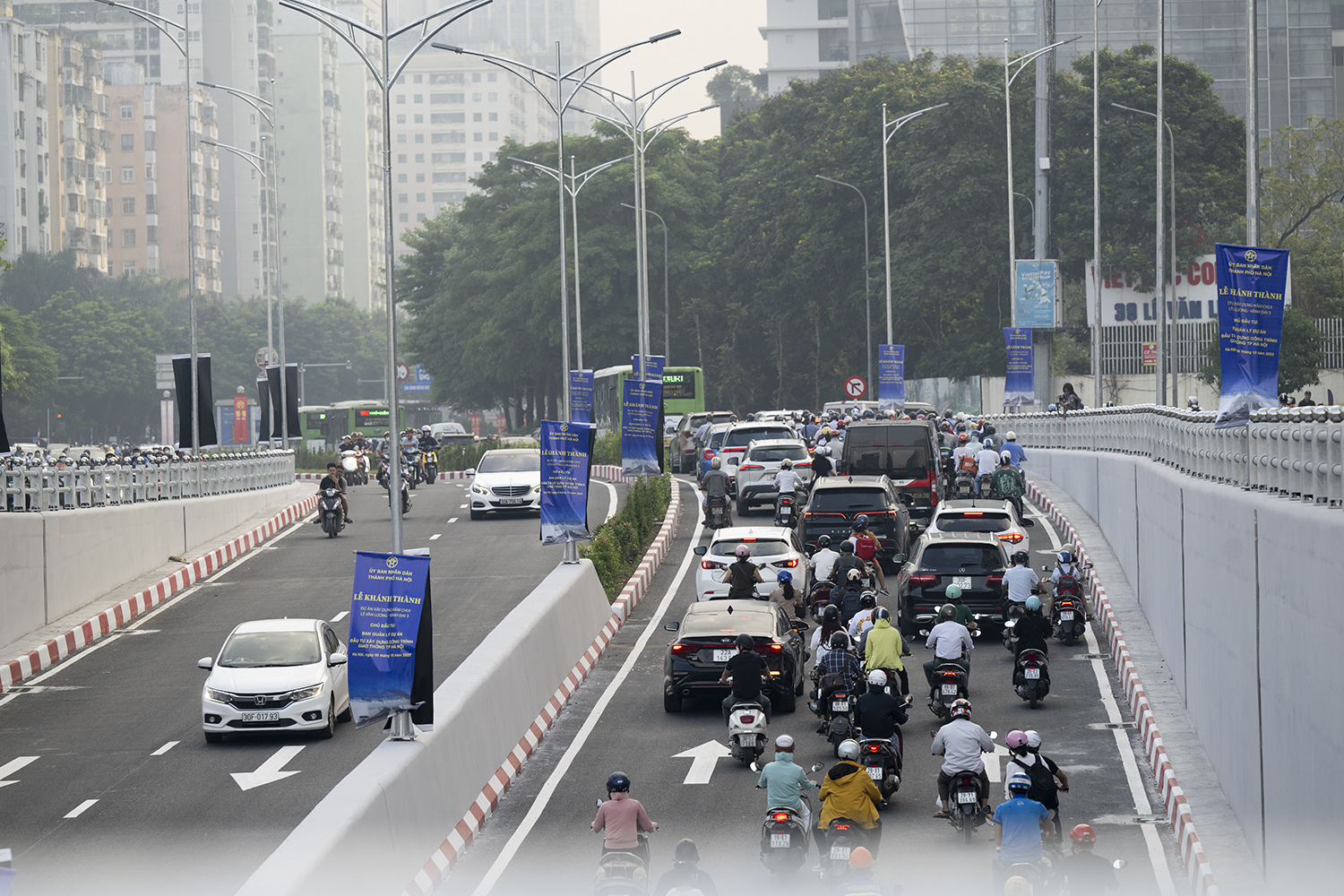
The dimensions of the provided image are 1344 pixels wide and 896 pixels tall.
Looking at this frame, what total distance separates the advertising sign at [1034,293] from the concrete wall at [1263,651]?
26357mm

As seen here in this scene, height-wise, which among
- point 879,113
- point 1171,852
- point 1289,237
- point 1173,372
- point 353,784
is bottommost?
point 1171,852

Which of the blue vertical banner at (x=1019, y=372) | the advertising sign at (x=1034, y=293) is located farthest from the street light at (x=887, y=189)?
the blue vertical banner at (x=1019, y=372)

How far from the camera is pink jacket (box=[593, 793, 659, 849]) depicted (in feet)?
39.1

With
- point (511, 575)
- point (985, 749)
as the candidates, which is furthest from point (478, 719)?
point (511, 575)

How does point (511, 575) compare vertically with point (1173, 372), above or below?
below

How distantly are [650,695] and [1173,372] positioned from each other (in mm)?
26992

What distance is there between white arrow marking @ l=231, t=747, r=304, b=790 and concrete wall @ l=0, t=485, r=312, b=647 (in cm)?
897

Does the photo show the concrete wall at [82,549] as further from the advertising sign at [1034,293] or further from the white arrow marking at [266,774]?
the advertising sign at [1034,293]

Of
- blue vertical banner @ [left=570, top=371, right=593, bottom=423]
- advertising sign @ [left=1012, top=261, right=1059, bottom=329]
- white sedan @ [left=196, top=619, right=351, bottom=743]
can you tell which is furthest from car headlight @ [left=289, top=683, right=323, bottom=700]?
advertising sign @ [left=1012, top=261, right=1059, bottom=329]

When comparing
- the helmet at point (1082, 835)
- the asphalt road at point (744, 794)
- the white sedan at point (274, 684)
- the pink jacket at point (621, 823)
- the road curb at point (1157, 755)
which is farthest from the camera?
the white sedan at point (274, 684)

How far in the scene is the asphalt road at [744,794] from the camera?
42.9 ft

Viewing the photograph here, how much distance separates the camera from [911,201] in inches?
2724

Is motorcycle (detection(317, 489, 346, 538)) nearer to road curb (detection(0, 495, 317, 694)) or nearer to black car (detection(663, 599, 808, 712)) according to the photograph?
road curb (detection(0, 495, 317, 694))

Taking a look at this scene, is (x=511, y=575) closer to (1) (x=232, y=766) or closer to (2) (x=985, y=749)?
(1) (x=232, y=766)
